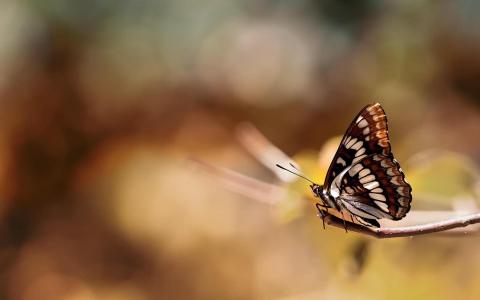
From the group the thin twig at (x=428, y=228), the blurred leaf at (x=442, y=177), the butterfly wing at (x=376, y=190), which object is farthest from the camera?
the blurred leaf at (x=442, y=177)

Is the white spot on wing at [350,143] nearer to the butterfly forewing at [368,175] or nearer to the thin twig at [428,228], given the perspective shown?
the butterfly forewing at [368,175]

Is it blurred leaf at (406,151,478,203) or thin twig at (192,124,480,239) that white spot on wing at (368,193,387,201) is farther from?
blurred leaf at (406,151,478,203)

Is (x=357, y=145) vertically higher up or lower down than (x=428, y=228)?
higher up

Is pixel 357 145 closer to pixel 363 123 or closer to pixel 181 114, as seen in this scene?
pixel 363 123

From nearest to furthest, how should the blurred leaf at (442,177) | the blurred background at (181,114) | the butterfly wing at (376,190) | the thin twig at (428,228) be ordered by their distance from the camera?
the thin twig at (428,228) < the butterfly wing at (376,190) < the blurred leaf at (442,177) < the blurred background at (181,114)

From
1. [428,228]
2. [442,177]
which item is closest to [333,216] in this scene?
[428,228]

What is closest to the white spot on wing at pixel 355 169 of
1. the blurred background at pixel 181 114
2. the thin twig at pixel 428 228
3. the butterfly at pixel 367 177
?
the butterfly at pixel 367 177

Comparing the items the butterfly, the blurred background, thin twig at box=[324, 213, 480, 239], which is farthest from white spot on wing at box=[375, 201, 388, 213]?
the blurred background
